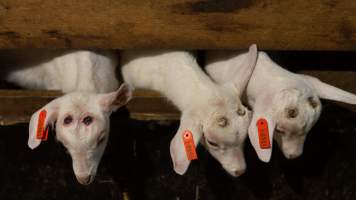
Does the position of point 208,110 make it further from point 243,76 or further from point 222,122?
point 243,76

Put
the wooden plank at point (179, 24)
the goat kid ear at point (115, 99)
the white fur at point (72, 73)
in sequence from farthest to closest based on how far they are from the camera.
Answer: the white fur at point (72, 73)
the goat kid ear at point (115, 99)
the wooden plank at point (179, 24)

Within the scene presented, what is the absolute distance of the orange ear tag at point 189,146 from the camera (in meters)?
2.19

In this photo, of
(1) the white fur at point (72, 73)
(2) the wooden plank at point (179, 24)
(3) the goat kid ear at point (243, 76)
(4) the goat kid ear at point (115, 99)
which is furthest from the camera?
(1) the white fur at point (72, 73)

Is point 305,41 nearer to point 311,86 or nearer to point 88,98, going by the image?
point 311,86

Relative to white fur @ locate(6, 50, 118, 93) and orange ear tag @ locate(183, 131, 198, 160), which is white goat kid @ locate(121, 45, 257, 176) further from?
white fur @ locate(6, 50, 118, 93)

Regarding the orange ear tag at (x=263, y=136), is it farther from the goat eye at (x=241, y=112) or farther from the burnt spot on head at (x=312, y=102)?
the burnt spot on head at (x=312, y=102)

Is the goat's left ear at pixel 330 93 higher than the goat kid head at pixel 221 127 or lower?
higher

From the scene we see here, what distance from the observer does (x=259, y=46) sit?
228 cm

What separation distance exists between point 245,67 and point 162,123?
492 mm

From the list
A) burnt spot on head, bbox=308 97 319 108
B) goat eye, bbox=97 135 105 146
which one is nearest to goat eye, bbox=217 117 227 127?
burnt spot on head, bbox=308 97 319 108

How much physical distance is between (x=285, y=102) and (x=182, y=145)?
51 centimetres

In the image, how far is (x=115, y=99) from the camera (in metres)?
2.26

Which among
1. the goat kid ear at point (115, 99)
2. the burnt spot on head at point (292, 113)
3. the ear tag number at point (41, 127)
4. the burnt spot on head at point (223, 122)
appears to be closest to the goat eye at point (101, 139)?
the goat kid ear at point (115, 99)

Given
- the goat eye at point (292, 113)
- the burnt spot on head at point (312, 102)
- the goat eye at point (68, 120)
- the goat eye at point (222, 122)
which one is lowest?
the goat eye at point (68, 120)
